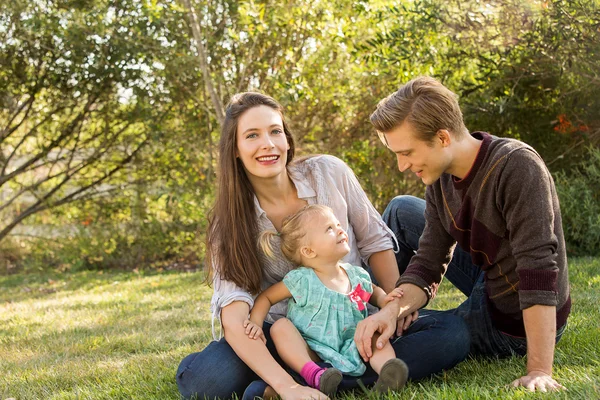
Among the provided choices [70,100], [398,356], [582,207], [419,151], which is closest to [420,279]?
[398,356]

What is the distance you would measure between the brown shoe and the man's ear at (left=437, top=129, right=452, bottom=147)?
2.68ft

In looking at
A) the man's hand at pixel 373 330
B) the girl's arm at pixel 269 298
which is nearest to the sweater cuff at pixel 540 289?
the man's hand at pixel 373 330

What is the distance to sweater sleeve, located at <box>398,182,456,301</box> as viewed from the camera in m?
2.97

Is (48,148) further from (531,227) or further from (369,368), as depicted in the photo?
(531,227)

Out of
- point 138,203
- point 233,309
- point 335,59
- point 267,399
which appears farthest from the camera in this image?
point 138,203

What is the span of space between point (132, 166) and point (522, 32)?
5539 millimetres

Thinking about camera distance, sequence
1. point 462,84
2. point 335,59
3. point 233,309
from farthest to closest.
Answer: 1. point 335,59
2. point 462,84
3. point 233,309

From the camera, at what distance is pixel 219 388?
109 inches

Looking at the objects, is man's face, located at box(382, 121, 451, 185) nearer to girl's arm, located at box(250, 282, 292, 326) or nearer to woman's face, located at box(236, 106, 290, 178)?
woman's face, located at box(236, 106, 290, 178)

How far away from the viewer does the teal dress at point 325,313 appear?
281cm

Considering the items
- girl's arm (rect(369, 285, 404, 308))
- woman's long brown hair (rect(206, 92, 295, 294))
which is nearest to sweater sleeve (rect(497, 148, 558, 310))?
girl's arm (rect(369, 285, 404, 308))

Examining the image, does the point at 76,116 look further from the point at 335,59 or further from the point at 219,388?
the point at 219,388

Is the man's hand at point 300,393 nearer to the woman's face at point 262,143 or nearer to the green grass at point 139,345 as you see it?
the green grass at point 139,345

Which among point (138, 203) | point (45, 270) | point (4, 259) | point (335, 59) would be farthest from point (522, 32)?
point (4, 259)
